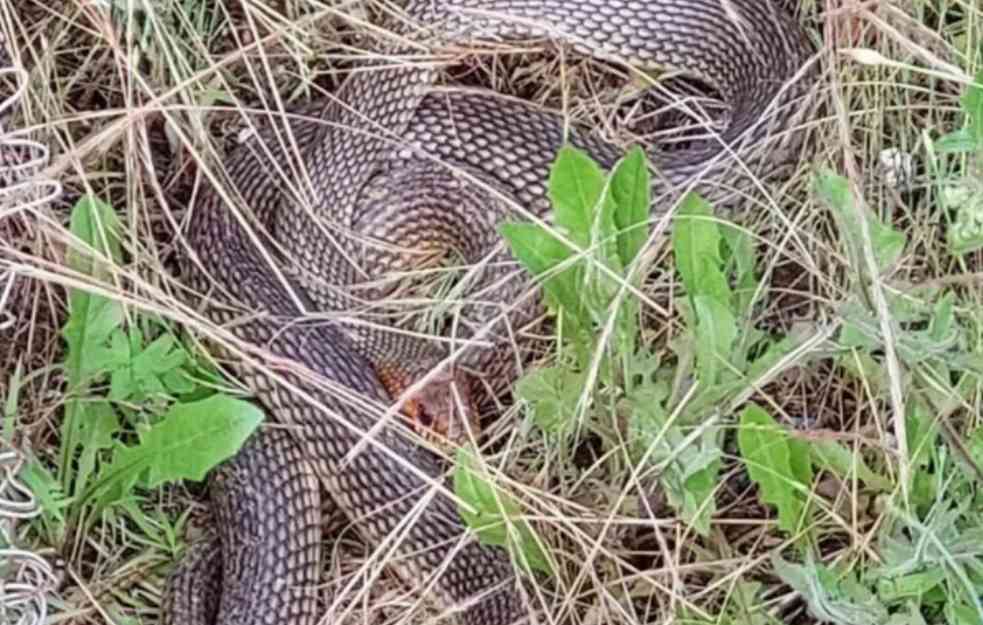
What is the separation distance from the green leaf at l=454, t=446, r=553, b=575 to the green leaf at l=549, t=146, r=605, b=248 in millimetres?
334

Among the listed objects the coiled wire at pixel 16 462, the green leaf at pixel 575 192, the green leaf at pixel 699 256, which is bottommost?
the coiled wire at pixel 16 462

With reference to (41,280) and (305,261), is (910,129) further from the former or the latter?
(41,280)

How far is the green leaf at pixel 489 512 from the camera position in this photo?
7.12ft

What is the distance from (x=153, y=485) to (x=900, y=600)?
0.99 m

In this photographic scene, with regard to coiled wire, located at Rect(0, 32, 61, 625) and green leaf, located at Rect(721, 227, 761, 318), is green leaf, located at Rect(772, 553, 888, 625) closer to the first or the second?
green leaf, located at Rect(721, 227, 761, 318)

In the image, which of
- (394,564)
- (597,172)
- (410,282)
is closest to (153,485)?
(394,564)

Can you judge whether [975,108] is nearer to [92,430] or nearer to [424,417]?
[424,417]

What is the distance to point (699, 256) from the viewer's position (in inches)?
84.0

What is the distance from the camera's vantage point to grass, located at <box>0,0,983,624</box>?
6.79ft

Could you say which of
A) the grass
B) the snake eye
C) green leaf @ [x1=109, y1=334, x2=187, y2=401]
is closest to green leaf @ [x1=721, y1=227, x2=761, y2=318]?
the grass

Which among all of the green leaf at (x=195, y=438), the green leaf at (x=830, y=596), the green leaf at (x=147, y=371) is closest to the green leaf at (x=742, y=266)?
the green leaf at (x=830, y=596)

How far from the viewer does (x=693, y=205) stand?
7.11ft

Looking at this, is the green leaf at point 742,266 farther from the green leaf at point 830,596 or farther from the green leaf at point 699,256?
the green leaf at point 830,596

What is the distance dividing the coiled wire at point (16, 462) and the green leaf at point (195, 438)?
7.4 inches
